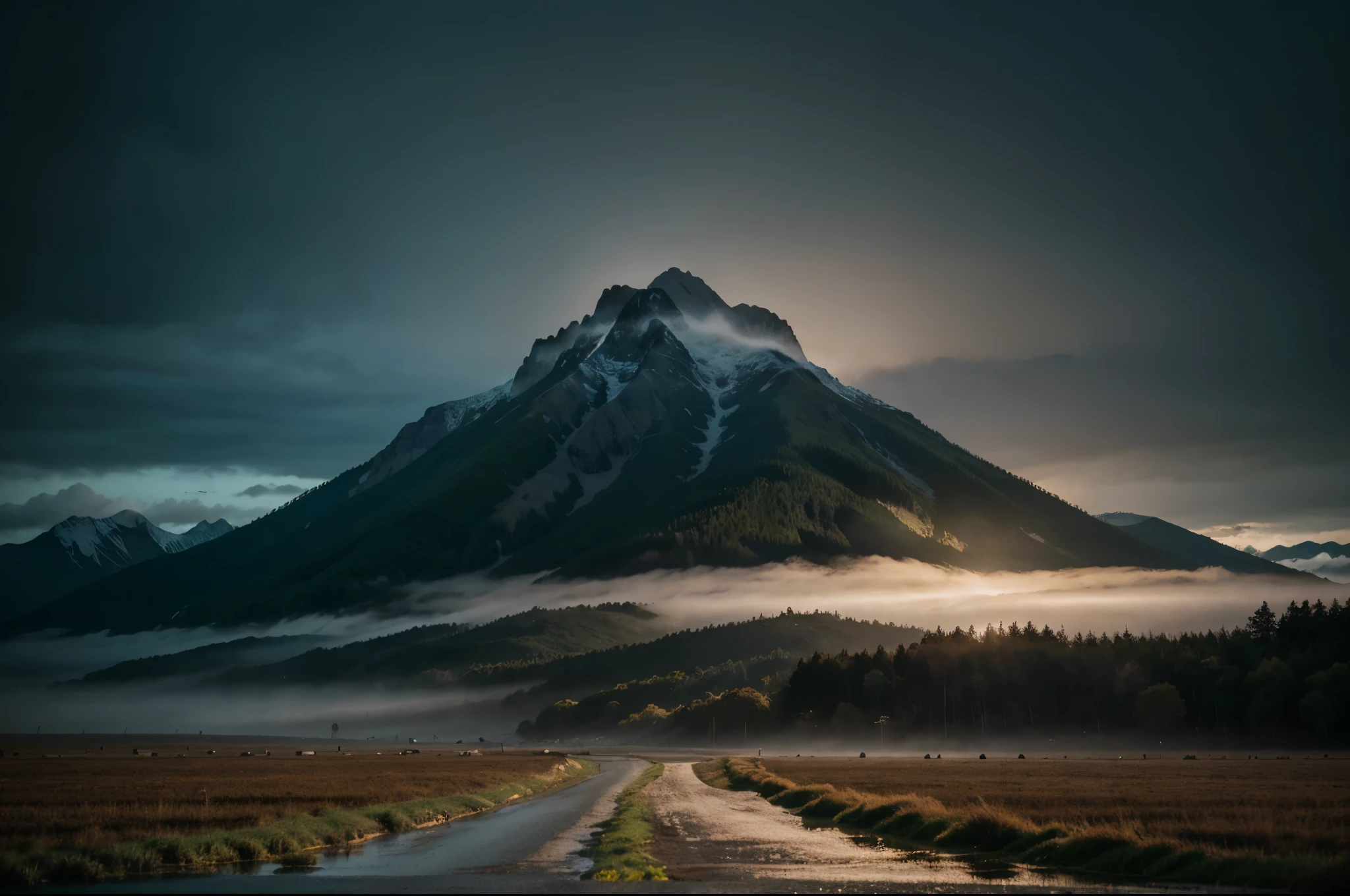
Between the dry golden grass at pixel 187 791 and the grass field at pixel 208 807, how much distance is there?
0.19 m

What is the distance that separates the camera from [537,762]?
161125mm

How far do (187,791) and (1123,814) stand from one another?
74.0m

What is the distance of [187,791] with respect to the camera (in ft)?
279

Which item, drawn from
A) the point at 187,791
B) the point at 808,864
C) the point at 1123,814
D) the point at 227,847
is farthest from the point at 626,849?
the point at 187,791

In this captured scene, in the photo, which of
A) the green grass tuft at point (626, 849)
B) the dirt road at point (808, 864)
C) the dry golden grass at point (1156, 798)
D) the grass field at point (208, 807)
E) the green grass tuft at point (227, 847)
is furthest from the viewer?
the grass field at point (208, 807)

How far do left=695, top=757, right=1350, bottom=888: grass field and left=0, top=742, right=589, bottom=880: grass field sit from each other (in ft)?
99.5

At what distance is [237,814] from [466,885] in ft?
109

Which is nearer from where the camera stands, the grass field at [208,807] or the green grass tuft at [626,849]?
the green grass tuft at [626,849]

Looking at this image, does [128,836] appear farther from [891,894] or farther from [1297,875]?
[1297,875]

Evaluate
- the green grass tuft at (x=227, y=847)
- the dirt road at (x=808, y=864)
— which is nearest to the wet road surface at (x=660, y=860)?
the dirt road at (x=808, y=864)

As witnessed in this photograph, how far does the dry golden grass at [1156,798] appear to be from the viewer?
45.7 meters

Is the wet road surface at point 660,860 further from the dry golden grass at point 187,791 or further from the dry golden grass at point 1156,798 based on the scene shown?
the dry golden grass at point 187,791

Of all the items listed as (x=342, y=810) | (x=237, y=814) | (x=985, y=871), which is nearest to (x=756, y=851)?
(x=985, y=871)

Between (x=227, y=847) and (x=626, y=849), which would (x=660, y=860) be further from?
(x=227, y=847)
